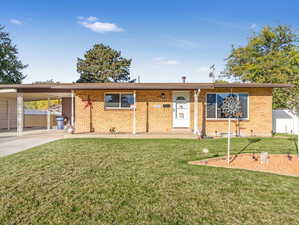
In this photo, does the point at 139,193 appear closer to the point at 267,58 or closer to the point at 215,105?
the point at 215,105

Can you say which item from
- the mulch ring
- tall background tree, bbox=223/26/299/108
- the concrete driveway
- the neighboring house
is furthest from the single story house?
tall background tree, bbox=223/26/299/108

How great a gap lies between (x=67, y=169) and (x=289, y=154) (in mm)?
6857

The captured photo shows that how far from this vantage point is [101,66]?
3003 centimetres

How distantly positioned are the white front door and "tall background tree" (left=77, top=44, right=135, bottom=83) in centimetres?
2144

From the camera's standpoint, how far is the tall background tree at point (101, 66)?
29.9m

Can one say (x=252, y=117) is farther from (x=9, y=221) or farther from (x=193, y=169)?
(x=9, y=221)

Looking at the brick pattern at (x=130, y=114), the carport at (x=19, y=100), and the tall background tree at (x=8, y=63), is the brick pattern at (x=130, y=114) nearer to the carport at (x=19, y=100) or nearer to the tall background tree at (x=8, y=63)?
the carport at (x=19, y=100)

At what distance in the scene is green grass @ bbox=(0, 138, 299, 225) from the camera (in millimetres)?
2424

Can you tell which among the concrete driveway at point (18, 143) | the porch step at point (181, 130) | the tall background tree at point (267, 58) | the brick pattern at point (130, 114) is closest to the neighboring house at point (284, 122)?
the brick pattern at point (130, 114)

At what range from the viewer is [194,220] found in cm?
236

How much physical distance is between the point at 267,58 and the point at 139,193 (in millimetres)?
24318

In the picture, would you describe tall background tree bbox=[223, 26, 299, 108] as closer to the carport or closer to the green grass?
the green grass

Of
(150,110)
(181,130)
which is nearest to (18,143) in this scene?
(150,110)

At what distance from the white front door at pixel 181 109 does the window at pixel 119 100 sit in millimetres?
2566
